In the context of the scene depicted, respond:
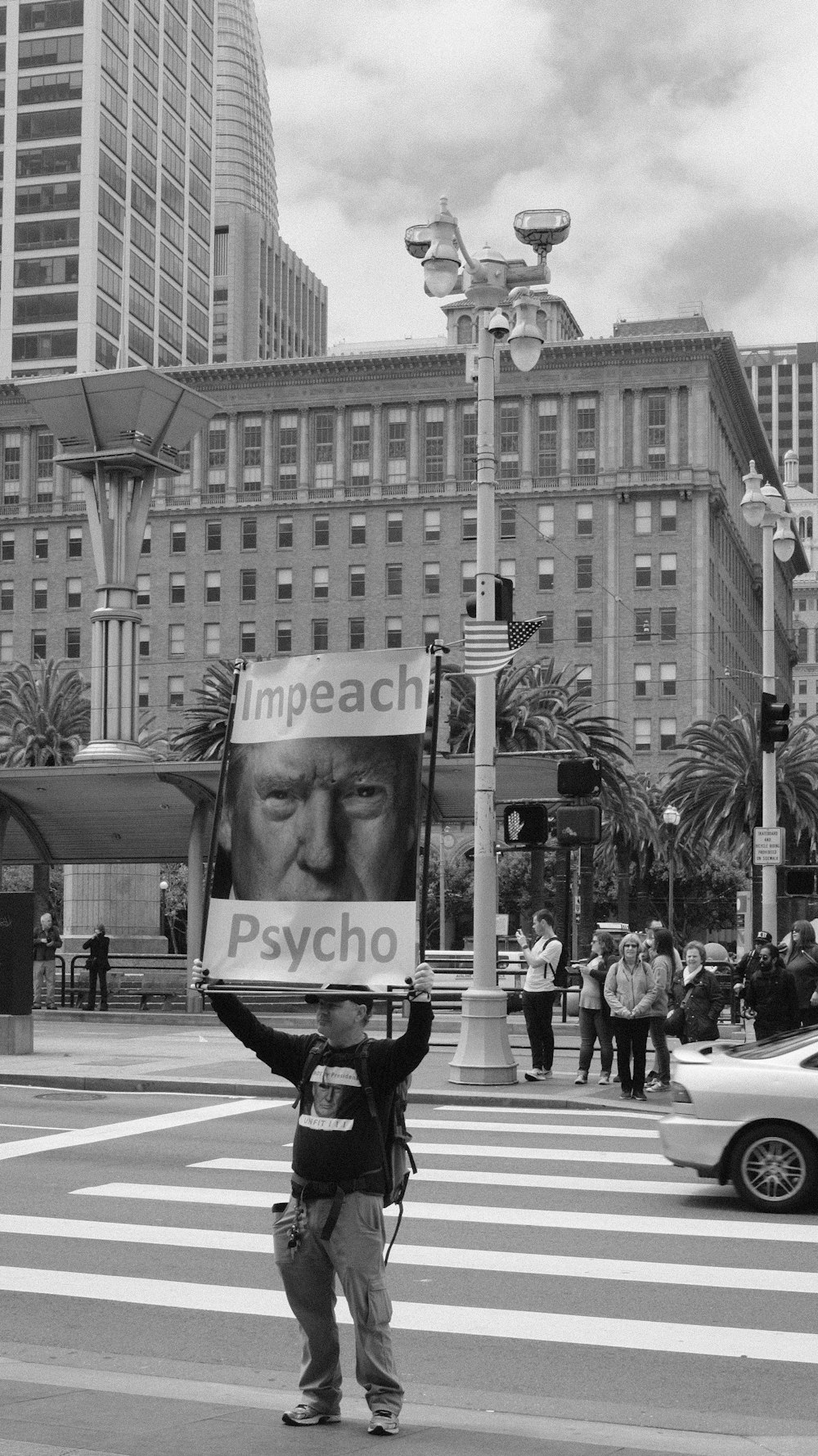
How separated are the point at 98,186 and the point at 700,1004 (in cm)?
11651

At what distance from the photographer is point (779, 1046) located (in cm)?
1193

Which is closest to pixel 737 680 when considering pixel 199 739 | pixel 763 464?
pixel 763 464

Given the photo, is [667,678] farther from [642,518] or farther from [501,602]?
[501,602]

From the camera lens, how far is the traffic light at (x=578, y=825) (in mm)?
18438

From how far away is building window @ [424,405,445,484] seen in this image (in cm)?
10744

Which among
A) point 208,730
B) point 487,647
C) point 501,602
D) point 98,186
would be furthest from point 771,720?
point 98,186

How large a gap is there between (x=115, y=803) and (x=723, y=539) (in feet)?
278

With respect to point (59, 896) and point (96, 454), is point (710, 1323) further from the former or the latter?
point (59, 896)

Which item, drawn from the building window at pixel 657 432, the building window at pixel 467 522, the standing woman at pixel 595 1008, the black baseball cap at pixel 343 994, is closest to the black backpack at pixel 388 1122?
the black baseball cap at pixel 343 994

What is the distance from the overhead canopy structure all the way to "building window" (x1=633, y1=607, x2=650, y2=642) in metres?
71.1

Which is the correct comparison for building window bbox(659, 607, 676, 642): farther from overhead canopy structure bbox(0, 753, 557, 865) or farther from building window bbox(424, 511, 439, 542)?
overhead canopy structure bbox(0, 753, 557, 865)

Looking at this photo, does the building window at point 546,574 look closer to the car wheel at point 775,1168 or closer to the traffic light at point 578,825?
the traffic light at point 578,825

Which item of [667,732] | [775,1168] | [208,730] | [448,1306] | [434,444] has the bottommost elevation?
[448,1306]

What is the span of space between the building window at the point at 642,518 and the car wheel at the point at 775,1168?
94308mm
